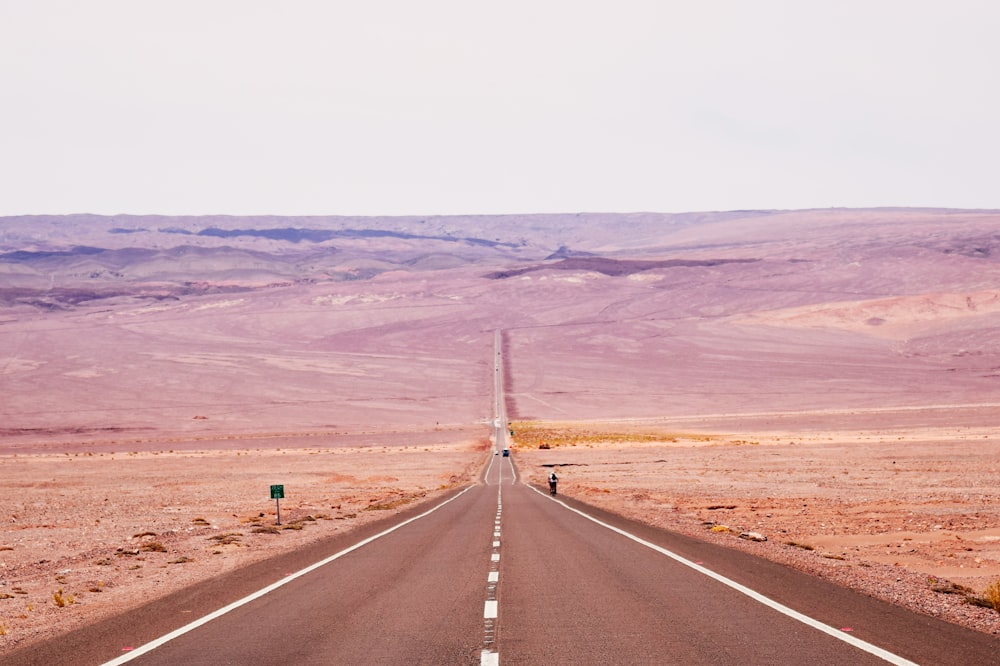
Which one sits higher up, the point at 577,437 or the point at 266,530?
the point at 266,530

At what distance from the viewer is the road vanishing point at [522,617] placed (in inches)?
352

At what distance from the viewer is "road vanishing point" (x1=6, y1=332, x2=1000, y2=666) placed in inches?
352

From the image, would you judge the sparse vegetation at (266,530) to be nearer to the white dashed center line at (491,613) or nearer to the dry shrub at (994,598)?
the white dashed center line at (491,613)

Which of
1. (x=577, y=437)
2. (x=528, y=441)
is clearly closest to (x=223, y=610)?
(x=528, y=441)

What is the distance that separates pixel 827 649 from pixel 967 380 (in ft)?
495

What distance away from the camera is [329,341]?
19988 cm

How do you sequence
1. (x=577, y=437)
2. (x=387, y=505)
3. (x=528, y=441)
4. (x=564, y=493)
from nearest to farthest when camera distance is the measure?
(x=387, y=505) → (x=564, y=493) → (x=528, y=441) → (x=577, y=437)

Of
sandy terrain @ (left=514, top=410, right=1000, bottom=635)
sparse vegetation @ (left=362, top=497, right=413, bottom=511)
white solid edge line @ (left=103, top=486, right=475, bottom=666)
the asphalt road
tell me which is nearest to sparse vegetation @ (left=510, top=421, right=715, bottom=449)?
sandy terrain @ (left=514, top=410, right=1000, bottom=635)

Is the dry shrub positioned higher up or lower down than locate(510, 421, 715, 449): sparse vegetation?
higher up

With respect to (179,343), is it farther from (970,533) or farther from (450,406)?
(970,533)

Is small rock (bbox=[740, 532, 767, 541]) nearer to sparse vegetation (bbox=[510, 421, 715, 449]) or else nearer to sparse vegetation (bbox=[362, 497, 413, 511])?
sparse vegetation (bbox=[362, 497, 413, 511])

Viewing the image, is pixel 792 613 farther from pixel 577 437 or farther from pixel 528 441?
pixel 577 437

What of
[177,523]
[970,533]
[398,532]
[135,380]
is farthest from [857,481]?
[135,380]

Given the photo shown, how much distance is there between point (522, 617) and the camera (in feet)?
35.3
